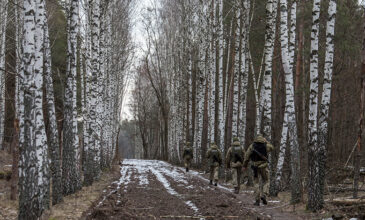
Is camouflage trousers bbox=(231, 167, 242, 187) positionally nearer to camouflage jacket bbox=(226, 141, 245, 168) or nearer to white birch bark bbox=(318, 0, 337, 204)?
camouflage jacket bbox=(226, 141, 245, 168)

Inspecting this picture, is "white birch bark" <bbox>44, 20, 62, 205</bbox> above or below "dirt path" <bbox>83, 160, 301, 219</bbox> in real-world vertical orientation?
above

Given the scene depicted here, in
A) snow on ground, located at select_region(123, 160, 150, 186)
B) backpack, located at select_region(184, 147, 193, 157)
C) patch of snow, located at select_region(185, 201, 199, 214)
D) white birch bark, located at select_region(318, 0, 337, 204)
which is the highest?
white birch bark, located at select_region(318, 0, 337, 204)

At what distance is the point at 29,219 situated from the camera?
24.3 feet

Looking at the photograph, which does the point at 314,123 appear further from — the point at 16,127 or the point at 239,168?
the point at 16,127

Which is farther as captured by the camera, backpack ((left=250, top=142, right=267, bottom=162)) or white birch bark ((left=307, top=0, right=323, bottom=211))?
backpack ((left=250, top=142, right=267, bottom=162))

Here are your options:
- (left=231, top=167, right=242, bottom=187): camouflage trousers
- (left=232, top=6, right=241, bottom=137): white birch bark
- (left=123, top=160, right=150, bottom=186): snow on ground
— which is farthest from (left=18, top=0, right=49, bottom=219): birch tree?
(left=232, top=6, right=241, bottom=137): white birch bark

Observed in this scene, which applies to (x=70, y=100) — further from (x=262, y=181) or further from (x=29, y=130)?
(x=262, y=181)

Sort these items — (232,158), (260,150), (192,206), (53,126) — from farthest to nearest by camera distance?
1. (232,158)
2. (260,150)
3. (53,126)
4. (192,206)

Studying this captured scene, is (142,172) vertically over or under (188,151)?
under

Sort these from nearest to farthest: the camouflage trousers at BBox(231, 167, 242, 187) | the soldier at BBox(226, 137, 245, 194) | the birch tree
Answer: the birch tree
the camouflage trousers at BBox(231, 167, 242, 187)
the soldier at BBox(226, 137, 245, 194)

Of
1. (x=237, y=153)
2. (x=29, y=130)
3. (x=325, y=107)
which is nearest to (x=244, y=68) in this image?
(x=237, y=153)

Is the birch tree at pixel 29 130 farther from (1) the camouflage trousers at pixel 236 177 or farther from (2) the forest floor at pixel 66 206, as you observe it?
(1) the camouflage trousers at pixel 236 177


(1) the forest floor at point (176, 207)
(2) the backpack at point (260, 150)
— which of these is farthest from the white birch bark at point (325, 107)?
(2) the backpack at point (260, 150)

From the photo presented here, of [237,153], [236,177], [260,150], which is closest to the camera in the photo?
[260,150]
